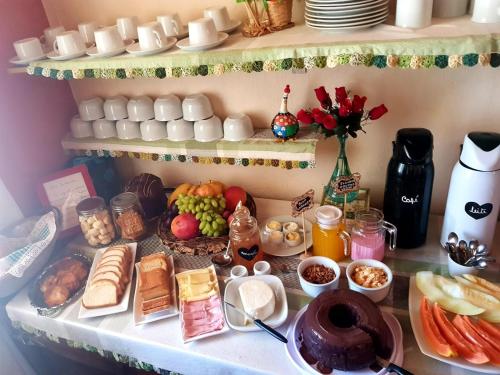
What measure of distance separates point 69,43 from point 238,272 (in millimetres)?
811

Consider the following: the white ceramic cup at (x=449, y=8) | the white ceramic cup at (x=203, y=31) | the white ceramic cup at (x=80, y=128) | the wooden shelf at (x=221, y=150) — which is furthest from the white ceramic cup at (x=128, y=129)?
the white ceramic cup at (x=449, y=8)

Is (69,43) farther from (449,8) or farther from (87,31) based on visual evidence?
(449,8)

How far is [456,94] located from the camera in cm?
113

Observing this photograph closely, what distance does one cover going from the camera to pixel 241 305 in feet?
3.48

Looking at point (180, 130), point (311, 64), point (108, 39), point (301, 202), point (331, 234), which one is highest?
point (108, 39)

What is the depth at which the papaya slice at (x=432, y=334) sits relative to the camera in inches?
33.7

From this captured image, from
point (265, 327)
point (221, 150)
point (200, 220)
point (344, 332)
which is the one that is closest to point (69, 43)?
point (221, 150)

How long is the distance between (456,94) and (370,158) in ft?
1.01

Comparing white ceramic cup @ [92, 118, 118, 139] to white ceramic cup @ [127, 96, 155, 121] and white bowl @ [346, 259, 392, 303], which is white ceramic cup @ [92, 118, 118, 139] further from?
white bowl @ [346, 259, 392, 303]

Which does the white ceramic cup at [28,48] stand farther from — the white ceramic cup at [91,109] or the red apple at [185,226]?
the red apple at [185,226]

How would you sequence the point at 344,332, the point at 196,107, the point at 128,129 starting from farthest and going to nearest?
the point at 128,129, the point at 196,107, the point at 344,332

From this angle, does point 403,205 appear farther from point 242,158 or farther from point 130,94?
point 130,94

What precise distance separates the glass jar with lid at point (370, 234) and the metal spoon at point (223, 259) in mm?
363

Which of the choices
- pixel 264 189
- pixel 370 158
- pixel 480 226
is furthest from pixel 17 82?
pixel 480 226
